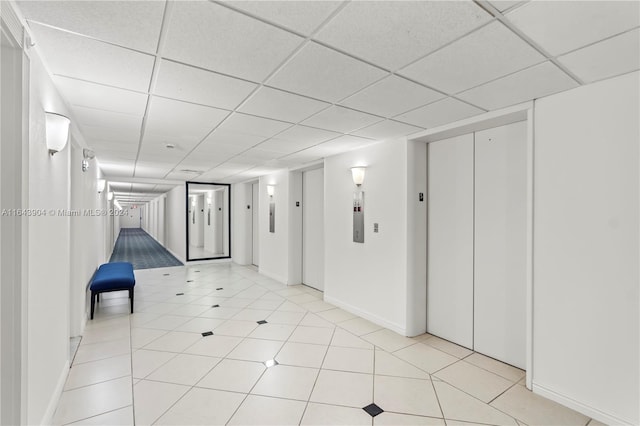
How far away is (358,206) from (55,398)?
3830 mm

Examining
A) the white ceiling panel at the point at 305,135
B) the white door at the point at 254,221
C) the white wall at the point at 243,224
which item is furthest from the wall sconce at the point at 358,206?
the white wall at the point at 243,224

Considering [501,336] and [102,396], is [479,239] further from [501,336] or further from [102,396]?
[102,396]

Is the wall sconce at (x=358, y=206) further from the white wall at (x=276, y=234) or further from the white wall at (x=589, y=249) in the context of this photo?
the white wall at (x=276, y=234)

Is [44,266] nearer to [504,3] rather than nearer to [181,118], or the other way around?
[181,118]

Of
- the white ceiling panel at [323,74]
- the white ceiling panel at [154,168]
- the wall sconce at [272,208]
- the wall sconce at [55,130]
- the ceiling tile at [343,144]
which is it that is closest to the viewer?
the white ceiling panel at [323,74]

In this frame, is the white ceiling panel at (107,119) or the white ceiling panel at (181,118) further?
the white ceiling panel at (107,119)

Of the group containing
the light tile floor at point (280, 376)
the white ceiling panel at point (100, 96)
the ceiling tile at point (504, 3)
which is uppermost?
the ceiling tile at point (504, 3)

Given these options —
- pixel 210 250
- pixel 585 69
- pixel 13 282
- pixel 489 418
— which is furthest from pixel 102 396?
pixel 210 250

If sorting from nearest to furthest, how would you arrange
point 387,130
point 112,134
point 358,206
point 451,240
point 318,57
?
point 318,57, point 387,130, point 451,240, point 112,134, point 358,206

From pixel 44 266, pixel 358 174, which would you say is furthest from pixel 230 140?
pixel 44 266

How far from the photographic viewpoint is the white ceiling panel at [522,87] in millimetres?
2123

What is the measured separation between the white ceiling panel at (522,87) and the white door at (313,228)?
370 centimetres

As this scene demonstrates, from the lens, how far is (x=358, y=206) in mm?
4492

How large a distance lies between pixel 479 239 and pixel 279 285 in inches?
172
